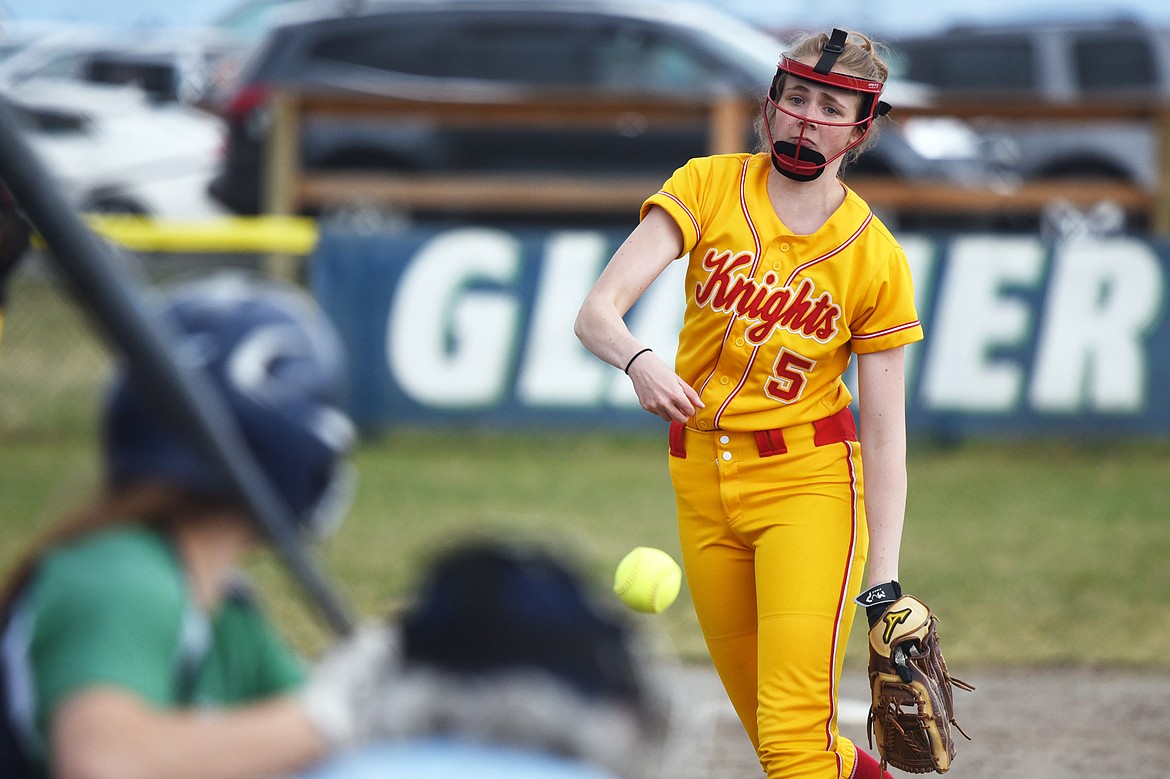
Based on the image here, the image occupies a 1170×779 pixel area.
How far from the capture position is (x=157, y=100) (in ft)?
56.6

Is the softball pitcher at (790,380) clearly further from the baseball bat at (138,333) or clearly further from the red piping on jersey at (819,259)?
the baseball bat at (138,333)

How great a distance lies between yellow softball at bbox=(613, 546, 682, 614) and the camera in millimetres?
3588

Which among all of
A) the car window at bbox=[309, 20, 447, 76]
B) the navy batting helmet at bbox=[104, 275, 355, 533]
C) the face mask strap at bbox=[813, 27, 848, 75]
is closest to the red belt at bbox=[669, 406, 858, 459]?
the face mask strap at bbox=[813, 27, 848, 75]

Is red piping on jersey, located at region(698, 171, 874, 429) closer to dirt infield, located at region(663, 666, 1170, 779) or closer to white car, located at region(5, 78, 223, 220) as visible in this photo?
dirt infield, located at region(663, 666, 1170, 779)

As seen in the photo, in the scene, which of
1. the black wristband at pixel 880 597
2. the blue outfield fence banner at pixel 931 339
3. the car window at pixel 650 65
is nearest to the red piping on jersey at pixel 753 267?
the black wristband at pixel 880 597

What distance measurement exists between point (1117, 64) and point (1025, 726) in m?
11.6

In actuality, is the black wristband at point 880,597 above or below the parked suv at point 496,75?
above

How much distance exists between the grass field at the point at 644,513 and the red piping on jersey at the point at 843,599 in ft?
5.14

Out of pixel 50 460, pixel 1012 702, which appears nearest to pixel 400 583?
pixel 1012 702

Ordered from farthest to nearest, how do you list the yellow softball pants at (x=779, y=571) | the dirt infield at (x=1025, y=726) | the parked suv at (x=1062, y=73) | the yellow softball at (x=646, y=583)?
the parked suv at (x=1062, y=73) < the dirt infield at (x=1025, y=726) < the yellow softball at (x=646, y=583) < the yellow softball pants at (x=779, y=571)

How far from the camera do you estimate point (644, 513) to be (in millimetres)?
8203

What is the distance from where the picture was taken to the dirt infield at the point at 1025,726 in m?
4.80

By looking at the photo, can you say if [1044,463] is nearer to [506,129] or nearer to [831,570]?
[506,129]

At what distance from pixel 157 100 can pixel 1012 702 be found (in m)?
14.1
